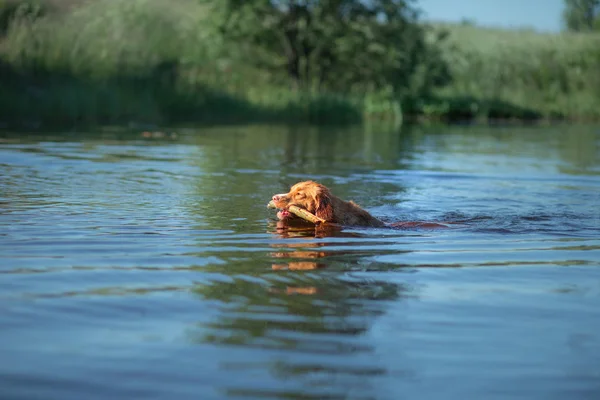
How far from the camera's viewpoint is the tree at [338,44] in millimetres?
41250

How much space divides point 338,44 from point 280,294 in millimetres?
38019

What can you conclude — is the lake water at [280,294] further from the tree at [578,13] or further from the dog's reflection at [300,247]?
the tree at [578,13]

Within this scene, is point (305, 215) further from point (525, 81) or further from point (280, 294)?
point (525, 81)

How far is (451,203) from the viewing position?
10.6 metres

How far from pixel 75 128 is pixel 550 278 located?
16.3 metres

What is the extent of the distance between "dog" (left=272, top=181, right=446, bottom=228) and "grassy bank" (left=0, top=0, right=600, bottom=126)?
13385 mm

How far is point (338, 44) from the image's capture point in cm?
4197

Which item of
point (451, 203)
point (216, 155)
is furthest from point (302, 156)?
point (451, 203)

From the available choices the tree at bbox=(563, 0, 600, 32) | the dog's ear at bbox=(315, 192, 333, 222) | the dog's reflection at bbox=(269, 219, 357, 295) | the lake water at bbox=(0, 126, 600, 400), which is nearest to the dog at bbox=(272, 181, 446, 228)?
the dog's ear at bbox=(315, 192, 333, 222)

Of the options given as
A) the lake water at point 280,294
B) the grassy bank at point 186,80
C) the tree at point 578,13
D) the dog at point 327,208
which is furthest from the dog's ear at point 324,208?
the tree at point 578,13

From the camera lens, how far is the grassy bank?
20.7m

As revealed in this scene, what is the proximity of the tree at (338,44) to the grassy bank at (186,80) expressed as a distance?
96cm

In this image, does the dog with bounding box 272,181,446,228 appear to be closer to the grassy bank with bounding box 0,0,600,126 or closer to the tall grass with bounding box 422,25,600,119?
the grassy bank with bounding box 0,0,600,126

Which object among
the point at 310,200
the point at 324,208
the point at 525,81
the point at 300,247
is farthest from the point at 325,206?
the point at 525,81
